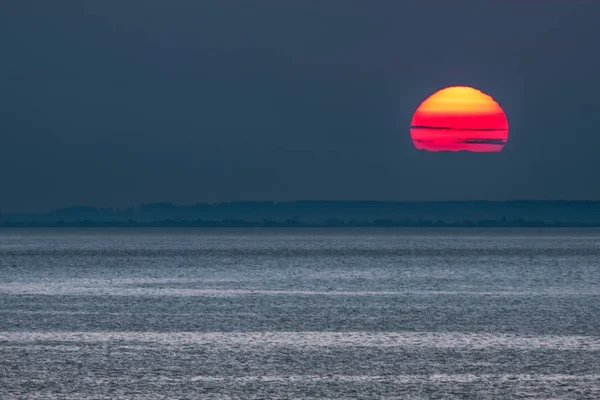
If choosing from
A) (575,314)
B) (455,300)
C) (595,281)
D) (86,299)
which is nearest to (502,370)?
(575,314)

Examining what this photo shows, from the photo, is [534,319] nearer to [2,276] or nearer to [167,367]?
[167,367]

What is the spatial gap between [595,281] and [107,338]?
2327 centimetres

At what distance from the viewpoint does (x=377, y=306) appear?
2431cm

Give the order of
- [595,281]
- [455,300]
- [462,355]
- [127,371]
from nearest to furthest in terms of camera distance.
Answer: [127,371]
[462,355]
[455,300]
[595,281]

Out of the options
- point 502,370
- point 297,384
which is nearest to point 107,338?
point 297,384

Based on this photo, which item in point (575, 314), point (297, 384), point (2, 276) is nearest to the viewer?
point (297, 384)

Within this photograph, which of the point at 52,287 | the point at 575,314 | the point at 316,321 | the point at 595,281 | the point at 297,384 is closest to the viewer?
the point at 297,384

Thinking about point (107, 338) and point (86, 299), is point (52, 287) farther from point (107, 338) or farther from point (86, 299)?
point (107, 338)

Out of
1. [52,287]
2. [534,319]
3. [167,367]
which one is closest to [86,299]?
[52,287]

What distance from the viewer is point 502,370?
44.8 feet

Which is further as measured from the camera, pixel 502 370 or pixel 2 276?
pixel 2 276

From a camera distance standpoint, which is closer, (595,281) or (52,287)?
(52,287)

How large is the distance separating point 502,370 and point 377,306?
10707 millimetres

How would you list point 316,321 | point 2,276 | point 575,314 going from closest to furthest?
point 316,321 < point 575,314 < point 2,276
